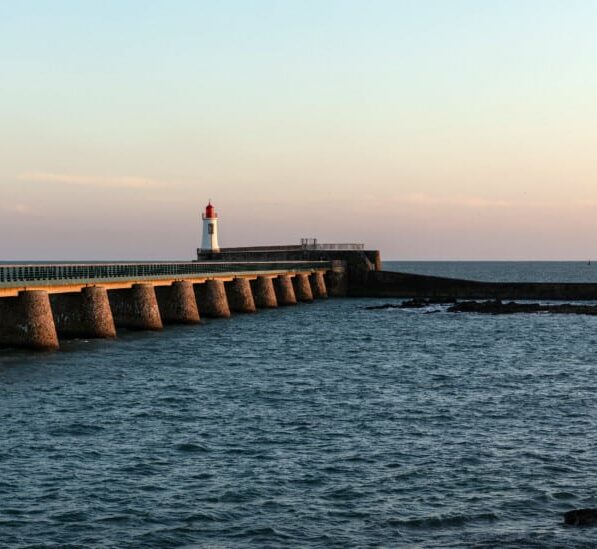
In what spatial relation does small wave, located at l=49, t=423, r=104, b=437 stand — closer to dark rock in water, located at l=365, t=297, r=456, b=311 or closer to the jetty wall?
dark rock in water, located at l=365, t=297, r=456, b=311

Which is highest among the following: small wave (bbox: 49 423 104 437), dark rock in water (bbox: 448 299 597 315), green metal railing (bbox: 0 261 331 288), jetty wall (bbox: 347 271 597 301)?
green metal railing (bbox: 0 261 331 288)

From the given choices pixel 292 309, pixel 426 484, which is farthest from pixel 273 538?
pixel 292 309

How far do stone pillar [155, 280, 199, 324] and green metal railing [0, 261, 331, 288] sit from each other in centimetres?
107

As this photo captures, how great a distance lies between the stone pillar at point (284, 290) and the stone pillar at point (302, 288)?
14.1ft

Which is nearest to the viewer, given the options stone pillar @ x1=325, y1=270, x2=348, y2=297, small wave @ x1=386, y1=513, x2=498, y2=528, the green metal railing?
small wave @ x1=386, y1=513, x2=498, y2=528

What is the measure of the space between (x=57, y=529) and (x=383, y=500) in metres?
6.42

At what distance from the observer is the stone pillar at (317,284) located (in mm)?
91562

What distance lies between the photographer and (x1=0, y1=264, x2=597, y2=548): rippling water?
15.9 metres

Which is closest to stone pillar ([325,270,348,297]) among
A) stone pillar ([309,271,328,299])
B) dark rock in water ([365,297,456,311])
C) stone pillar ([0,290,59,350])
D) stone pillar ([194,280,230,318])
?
stone pillar ([309,271,328,299])

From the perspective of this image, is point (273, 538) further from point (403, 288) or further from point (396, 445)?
point (403, 288)

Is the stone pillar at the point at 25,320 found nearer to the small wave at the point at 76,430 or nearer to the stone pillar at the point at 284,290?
the small wave at the point at 76,430

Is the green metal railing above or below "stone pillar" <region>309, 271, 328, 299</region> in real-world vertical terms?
above

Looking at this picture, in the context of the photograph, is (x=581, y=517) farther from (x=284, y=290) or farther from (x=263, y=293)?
(x=284, y=290)

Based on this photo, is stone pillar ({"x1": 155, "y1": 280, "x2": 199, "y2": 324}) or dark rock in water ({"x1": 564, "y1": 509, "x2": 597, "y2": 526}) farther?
stone pillar ({"x1": 155, "y1": 280, "x2": 199, "y2": 324})
